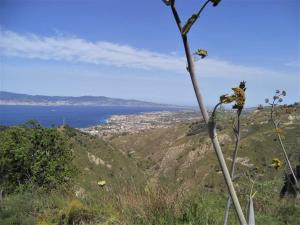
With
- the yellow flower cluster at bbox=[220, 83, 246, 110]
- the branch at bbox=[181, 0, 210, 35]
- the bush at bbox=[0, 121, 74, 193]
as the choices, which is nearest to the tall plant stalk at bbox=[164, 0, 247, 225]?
the branch at bbox=[181, 0, 210, 35]

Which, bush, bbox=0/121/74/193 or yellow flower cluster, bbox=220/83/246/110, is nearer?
yellow flower cluster, bbox=220/83/246/110

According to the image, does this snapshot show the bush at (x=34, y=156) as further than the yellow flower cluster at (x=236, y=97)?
Yes

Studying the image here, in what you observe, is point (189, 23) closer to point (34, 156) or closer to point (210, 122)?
point (210, 122)

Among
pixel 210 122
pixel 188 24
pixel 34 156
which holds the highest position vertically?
pixel 188 24

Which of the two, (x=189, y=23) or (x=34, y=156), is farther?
(x=34, y=156)

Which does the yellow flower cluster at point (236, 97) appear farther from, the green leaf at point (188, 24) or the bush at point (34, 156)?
the bush at point (34, 156)

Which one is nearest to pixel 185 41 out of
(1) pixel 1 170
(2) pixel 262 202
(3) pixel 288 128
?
(2) pixel 262 202

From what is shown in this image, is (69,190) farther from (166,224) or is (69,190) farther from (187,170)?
(187,170)

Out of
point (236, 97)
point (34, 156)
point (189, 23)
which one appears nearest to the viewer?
point (189, 23)

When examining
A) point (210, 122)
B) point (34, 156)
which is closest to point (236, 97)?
point (210, 122)

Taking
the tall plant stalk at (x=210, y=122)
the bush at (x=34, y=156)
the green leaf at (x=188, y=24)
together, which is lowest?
the bush at (x=34, y=156)

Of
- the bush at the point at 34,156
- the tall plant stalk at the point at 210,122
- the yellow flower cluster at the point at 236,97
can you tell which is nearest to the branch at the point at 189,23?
the tall plant stalk at the point at 210,122

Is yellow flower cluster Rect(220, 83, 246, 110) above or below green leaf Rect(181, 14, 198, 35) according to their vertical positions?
below

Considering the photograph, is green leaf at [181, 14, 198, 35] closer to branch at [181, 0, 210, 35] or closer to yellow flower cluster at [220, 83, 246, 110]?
branch at [181, 0, 210, 35]
